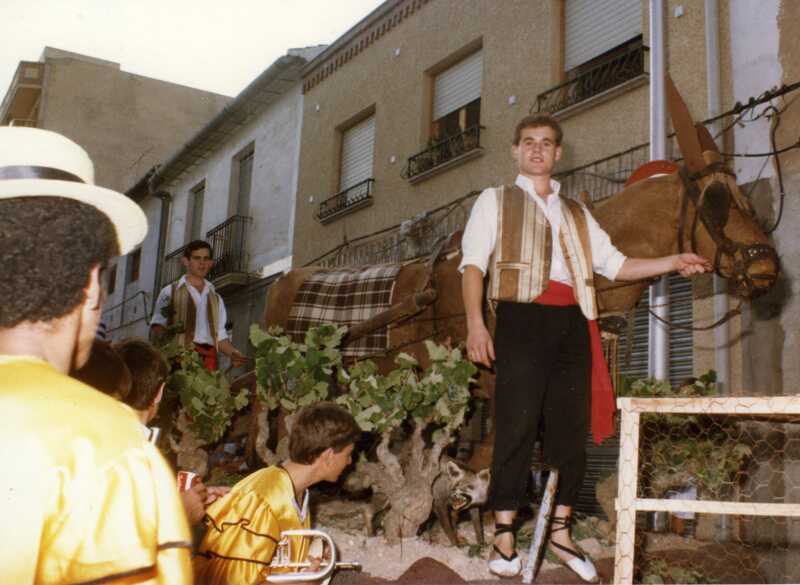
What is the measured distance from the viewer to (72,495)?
1.03 meters

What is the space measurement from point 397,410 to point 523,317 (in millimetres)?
1057

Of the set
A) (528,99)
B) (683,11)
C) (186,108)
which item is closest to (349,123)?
(528,99)

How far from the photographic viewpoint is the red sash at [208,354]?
23.7 ft

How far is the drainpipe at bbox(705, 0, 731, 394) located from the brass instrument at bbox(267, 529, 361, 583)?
15.3 ft

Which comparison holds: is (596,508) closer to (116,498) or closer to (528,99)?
(528,99)

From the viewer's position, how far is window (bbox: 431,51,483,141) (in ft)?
36.0

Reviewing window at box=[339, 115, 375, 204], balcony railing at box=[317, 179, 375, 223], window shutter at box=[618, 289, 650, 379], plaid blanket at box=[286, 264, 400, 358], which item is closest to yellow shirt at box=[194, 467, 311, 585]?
plaid blanket at box=[286, 264, 400, 358]

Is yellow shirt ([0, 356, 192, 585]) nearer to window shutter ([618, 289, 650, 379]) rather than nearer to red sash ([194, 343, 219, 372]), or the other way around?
red sash ([194, 343, 219, 372])

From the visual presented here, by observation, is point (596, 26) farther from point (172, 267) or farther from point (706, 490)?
point (172, 267)

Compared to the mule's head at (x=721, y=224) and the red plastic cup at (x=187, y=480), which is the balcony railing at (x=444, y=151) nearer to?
the mule's head at (x=721, y=224)

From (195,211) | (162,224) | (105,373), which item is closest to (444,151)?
(105,373)

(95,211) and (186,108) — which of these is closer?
(95,211)

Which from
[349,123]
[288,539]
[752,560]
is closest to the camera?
[288,539]

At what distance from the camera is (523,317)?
3.67 meters
